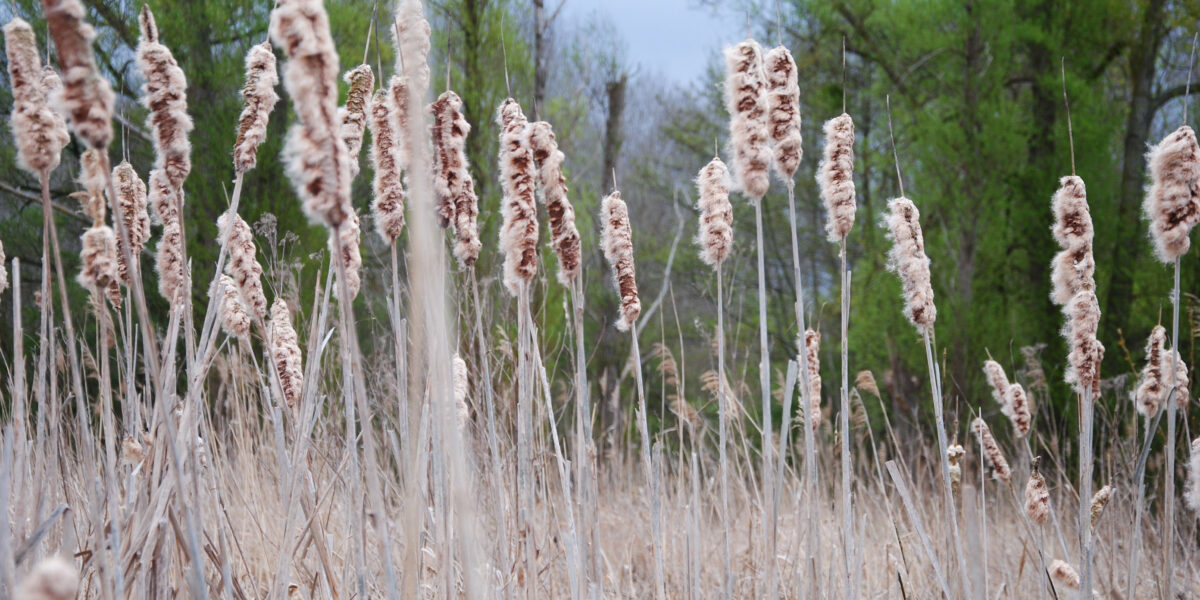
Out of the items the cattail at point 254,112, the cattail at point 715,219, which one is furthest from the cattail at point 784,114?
the cattail at point 254,112

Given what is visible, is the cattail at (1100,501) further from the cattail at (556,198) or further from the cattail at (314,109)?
the cattail at (314,109)

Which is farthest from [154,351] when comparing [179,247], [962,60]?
[962,60]

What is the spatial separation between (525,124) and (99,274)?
0.58 metres

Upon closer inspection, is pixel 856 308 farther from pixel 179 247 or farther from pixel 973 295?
pixel 179 247

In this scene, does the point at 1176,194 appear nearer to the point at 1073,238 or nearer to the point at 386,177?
the point at 1073,238

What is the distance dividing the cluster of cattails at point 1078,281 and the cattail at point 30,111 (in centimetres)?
149

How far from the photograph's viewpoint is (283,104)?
22.6ft

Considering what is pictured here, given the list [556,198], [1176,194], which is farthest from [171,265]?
[1176,194]

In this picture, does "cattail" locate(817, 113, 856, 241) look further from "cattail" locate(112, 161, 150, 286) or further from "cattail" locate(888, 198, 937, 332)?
"cattail" locate(112, 161, 150, 286)

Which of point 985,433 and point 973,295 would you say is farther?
point 973,295

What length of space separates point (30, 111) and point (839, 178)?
1108 mm

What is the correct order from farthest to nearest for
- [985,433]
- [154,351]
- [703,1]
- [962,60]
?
[703,1], [962,60], [985,433], [154,351]

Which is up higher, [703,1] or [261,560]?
[703,1]

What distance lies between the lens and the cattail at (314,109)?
673 millimetres
